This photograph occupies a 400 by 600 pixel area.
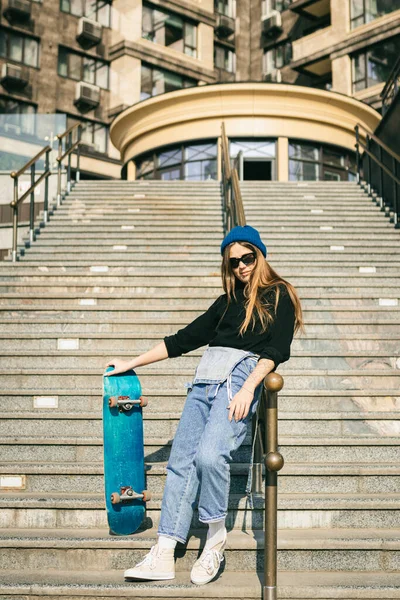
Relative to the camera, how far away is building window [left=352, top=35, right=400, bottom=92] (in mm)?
26391

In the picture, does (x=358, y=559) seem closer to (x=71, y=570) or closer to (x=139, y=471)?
(x=139, y=471)

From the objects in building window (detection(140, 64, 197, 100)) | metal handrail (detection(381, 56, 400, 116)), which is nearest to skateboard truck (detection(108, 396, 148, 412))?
metal handrail (detection(381, 56, 400, 116))

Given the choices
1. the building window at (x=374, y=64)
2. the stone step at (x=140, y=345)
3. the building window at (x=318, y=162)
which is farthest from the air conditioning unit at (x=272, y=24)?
the stone step at (x=140, y=345)

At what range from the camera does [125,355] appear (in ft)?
17.6

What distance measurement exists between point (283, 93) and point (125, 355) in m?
15.0

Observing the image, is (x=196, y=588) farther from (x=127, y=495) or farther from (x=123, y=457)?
(x=123, y=457)

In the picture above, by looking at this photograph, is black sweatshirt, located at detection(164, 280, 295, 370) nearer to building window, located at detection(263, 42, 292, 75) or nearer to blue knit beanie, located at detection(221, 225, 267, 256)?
blue knit beanie, located at detection(221, 225, 267, 256)

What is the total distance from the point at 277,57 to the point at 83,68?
1040cm

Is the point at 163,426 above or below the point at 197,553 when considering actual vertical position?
above

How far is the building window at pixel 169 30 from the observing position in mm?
30328

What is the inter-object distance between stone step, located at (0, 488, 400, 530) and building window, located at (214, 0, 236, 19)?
1362 inches

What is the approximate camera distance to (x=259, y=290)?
11.0 feet

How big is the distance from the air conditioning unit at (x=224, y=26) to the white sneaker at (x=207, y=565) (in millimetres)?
34498

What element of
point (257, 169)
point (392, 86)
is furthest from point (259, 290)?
point (257, 169)
